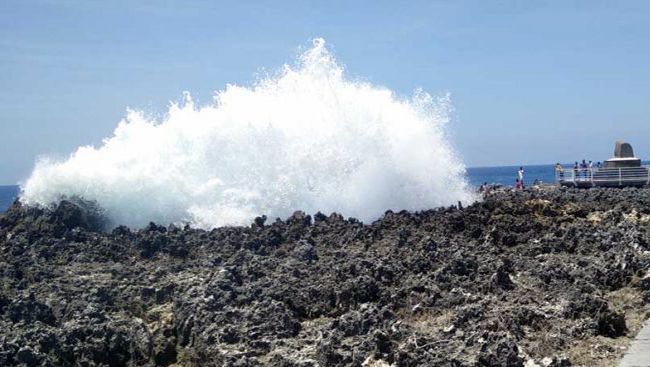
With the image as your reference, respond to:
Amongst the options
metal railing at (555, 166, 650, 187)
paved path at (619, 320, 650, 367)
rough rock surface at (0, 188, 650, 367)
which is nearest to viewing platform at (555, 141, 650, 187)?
metal railing at (555, 166, 650, 187)

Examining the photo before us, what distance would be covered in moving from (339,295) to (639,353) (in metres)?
3.89

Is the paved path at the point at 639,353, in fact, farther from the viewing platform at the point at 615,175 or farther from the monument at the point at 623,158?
the monument at the point at 623,158

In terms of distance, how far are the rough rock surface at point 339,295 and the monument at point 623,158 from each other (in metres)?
19.0

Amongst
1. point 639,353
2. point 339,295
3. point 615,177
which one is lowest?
point 639,353

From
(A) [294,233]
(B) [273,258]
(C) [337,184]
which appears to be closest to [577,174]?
(C) [337,184]

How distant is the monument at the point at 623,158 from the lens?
3371 cm

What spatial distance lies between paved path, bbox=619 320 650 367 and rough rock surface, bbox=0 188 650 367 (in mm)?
178

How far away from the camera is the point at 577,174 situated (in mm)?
36438

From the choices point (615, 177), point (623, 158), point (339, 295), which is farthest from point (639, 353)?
point (623, 158)

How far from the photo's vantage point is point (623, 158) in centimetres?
3472

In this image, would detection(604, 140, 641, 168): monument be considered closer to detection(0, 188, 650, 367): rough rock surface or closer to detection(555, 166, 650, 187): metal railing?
detection(555, 166, 650, 187): metal railing

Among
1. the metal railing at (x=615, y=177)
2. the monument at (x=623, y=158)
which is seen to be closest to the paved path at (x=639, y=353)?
the metal railing at (x=615, y=177)

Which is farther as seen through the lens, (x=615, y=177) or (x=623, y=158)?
(x=623, y=158)

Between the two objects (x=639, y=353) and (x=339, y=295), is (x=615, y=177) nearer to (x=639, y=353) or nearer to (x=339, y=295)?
(x=339, y=295)
